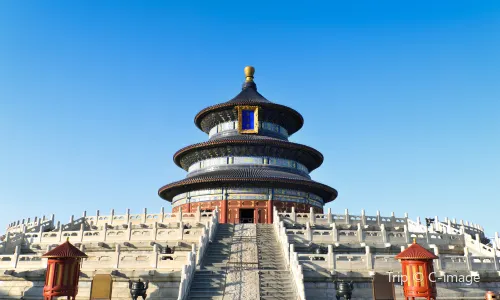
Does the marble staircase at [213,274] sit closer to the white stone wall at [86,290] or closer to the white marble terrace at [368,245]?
the white stone wall at [86,290]

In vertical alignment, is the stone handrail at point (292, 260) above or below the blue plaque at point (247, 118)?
below

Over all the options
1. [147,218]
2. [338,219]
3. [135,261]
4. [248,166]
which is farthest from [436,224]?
[135,261]

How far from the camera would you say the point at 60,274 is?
58.6ft

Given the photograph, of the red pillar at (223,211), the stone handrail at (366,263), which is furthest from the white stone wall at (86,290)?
the red pillar at (223,211)

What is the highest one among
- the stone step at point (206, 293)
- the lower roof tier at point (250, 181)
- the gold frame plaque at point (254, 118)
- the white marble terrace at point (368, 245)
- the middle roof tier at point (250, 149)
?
the gold frame plaque at point (254, 118)

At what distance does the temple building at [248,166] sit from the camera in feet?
130

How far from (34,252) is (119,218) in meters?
6.88

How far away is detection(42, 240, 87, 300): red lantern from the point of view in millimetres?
17719

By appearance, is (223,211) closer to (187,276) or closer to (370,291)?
(187,276)

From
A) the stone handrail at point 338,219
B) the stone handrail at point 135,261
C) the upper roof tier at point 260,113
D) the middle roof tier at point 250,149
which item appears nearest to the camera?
the stone handrail at point 135,261

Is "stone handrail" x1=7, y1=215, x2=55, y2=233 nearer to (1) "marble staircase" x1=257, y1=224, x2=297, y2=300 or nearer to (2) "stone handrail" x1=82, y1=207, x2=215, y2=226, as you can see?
(2) "stone handrail" x1=82, y1=207, x2=215, y2=226

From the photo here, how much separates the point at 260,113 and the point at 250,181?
9703mm

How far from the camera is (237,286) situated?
63.4ft

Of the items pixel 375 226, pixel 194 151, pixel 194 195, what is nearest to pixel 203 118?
pixel 194 151
